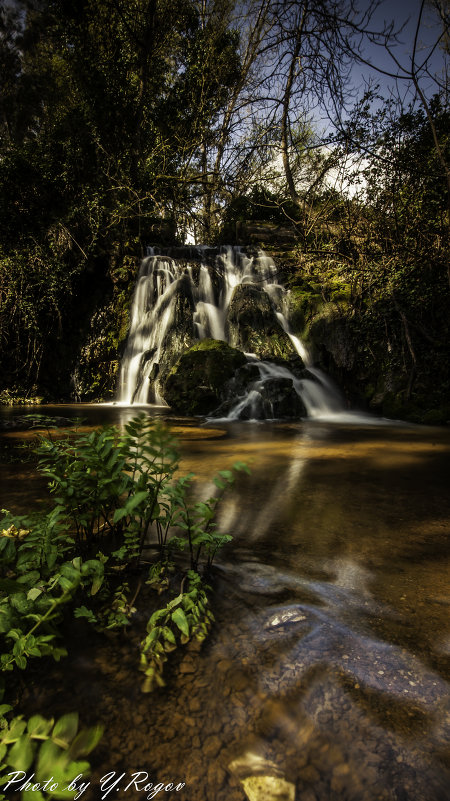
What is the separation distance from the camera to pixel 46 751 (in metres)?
0.95

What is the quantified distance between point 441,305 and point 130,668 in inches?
388

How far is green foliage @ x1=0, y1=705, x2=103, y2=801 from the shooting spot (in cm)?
89

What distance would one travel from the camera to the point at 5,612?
1225mm

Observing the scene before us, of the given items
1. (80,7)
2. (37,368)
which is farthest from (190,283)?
(80,7)

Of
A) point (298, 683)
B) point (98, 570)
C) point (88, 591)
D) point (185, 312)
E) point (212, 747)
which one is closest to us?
point (212, 747)

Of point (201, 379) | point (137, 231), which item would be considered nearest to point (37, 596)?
point (201, 379)

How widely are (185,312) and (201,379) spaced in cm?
405

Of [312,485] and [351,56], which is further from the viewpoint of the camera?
[312,485]

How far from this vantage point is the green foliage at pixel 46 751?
0.89 metres

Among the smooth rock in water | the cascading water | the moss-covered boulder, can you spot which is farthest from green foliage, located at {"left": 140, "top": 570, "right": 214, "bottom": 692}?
the cascading water

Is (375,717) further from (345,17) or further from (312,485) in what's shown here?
(345,17)

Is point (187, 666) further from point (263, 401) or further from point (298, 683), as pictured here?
point (263, 401)

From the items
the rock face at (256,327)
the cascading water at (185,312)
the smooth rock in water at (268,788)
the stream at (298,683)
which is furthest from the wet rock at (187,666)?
the rock face at (256,327)

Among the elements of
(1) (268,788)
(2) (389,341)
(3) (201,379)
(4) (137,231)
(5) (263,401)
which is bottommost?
(1) (268,788)
